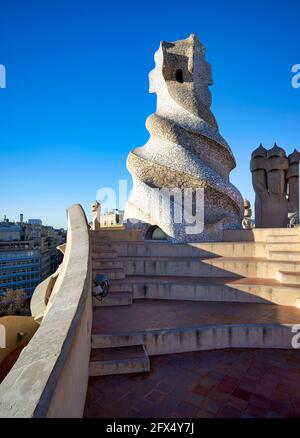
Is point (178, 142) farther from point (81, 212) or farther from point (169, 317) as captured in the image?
point (169, 317)

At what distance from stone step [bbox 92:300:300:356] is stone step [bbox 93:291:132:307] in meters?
0.25

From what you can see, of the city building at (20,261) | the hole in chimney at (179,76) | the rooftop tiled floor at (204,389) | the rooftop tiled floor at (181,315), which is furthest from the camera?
the city building at (20,261)

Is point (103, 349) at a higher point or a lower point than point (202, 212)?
lower

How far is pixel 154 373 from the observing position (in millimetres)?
3117

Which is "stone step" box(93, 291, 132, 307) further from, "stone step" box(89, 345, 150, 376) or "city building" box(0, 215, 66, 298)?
"city building" box(0, 215, 66, 298)

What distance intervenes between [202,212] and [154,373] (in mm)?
5872

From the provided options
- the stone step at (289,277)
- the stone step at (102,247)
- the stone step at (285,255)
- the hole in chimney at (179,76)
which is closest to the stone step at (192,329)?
the stone step at (289,277)

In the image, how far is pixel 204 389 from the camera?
109 inches

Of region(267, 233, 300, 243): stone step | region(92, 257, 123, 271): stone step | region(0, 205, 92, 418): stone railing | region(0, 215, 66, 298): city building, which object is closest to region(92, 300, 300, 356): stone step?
region(0, 205, 92, 418): stone railing

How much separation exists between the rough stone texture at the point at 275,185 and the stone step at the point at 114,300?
9915 mm

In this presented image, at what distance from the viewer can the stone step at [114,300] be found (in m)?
4.69

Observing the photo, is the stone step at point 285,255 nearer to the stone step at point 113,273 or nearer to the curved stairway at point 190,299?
the curved stairway at point 190,299

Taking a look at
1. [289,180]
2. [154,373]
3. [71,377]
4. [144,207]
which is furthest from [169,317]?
[289,180]

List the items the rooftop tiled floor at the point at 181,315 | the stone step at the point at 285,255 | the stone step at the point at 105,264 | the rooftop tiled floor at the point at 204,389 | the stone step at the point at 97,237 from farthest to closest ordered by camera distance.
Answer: the stone step at the point at 97,237
the stone step at the point at 285,255
the stone step at the point at 105,264
the rooftop tiled floor at the point at 181,315
the rooftop tiled floor at the point at 204,389
